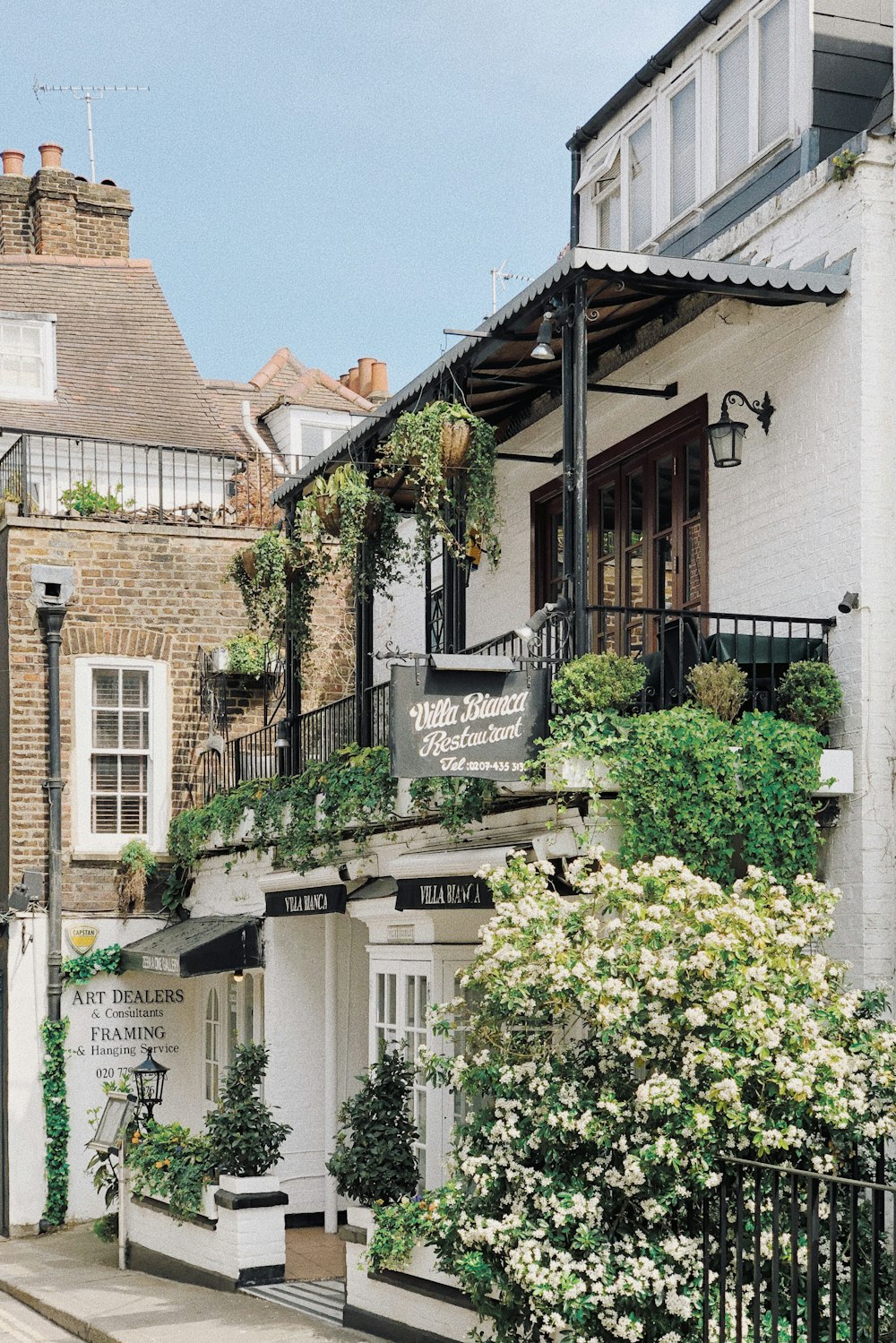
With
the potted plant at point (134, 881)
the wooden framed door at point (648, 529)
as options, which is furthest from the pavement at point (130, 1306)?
the wooden framed door at point (648, 529)

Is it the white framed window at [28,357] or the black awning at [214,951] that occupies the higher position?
the white framed window at [28,357]

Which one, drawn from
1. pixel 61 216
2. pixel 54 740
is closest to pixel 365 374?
pixel 61 216

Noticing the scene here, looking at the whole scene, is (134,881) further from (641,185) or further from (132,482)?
(641,185)

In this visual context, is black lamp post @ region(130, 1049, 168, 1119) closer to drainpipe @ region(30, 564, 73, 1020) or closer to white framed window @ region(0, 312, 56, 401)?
drainpipe @ region(30, 564, 73, 1020)

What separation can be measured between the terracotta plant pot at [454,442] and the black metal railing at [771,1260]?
4896 millimetres

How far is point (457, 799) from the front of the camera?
10.9 metres

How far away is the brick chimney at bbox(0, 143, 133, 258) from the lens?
991 inches

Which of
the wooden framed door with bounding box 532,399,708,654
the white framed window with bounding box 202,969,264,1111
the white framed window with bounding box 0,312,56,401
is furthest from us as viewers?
the white framed window with bounding box 0,312,56,401

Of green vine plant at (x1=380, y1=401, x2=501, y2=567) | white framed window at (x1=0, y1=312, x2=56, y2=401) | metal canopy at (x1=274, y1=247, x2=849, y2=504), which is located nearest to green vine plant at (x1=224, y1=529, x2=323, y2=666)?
metal canopy at (x1=274, y1=247, x2=849, y2=504)

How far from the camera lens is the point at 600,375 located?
12.8 m

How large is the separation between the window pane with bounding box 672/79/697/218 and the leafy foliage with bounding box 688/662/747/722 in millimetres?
4779

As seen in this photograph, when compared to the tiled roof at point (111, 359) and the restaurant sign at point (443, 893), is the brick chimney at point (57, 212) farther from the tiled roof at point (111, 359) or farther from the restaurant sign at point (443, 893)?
the restaurant sign at point (443, 893)

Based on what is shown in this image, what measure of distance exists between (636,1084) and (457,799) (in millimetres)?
2786

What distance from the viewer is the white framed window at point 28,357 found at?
22.5m
